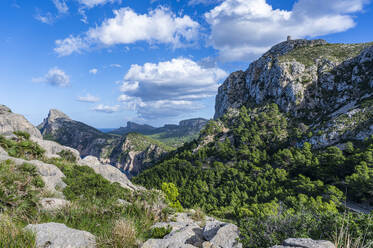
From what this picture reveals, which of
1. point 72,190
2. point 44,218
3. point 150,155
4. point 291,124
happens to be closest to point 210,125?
point 291,124

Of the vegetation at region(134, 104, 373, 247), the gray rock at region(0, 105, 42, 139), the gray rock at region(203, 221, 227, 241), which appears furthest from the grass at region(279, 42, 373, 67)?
the gray rock at region(0, 105, 42, 139)

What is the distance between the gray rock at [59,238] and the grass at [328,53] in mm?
130569

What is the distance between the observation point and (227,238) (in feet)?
23.7

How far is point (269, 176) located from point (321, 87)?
6986 cm

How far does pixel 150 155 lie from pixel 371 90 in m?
154

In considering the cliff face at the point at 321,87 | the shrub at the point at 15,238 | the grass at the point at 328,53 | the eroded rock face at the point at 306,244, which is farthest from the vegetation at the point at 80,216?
the grass at the point at 328,53

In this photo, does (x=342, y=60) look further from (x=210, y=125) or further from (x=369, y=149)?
(x=210, y=125)

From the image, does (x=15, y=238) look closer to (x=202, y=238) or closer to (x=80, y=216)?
(x=80, y=216)

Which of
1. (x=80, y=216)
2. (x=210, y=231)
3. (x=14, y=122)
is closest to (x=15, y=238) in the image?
(x=80, y=216)

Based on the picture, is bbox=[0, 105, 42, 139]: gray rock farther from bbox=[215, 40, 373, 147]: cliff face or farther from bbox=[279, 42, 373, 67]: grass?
bbox=[279, 42, 373, 67]: grass

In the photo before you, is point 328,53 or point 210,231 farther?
point 328,53

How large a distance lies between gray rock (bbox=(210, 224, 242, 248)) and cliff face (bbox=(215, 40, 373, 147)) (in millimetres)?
73064

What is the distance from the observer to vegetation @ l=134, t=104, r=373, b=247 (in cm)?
682

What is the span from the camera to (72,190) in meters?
15.4
